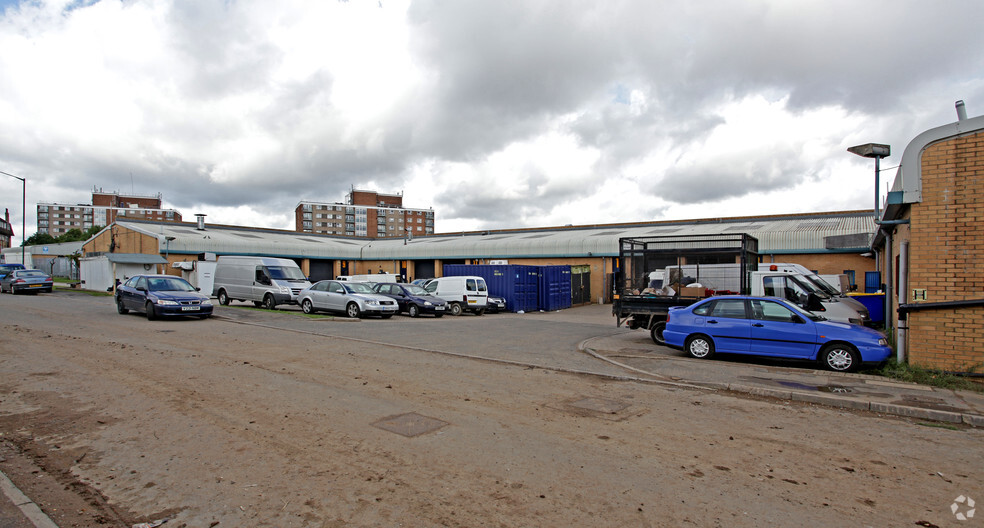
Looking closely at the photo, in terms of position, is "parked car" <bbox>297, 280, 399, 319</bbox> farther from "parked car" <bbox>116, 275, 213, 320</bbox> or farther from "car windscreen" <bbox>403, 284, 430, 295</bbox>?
"parked car" <bbox>116, 275, 213, 320</bbox>

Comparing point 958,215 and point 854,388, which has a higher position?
point 958,215

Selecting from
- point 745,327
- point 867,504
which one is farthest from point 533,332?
point 867,504

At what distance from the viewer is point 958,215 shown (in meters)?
8.81

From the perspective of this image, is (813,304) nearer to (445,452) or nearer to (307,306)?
(445,452)

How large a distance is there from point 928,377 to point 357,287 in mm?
17590

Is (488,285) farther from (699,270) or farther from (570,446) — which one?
(570,446)

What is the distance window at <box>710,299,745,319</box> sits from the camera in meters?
Answer: 10.6

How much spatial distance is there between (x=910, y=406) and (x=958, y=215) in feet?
13.3

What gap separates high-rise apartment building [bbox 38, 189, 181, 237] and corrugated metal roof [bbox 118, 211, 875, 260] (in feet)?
319

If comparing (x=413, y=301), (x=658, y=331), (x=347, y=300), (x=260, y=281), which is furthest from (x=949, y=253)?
(x=260, y=281)

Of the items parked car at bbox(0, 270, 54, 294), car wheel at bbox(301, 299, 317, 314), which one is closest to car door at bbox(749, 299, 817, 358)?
car wheel at bbox(301, 299, 317, 314)

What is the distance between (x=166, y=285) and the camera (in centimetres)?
1750

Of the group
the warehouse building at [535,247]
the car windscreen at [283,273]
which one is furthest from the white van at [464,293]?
the warehouse building at [535,247]

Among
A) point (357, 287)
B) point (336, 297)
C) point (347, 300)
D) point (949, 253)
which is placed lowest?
point (347, 300)
